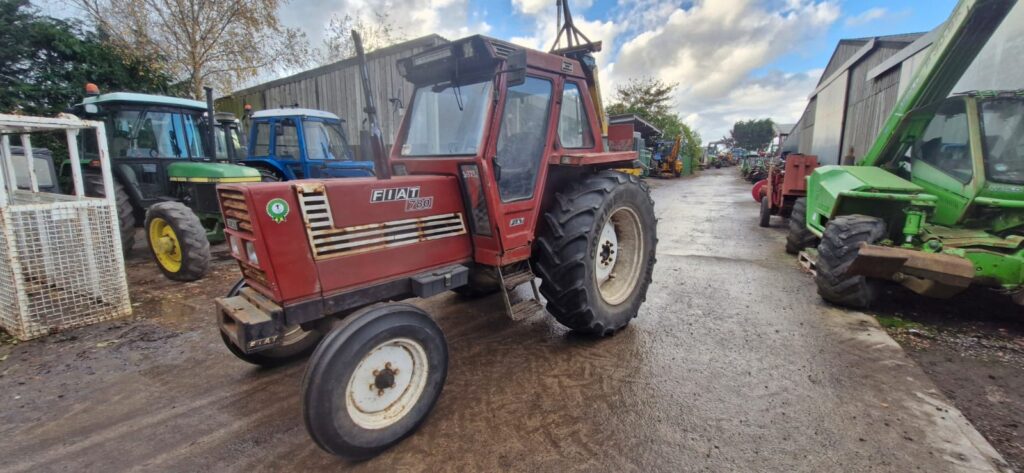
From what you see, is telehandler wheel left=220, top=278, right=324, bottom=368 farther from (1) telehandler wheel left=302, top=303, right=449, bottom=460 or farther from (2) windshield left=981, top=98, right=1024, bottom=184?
(2) windshield left=981, top=98, right=1024, bottom=184

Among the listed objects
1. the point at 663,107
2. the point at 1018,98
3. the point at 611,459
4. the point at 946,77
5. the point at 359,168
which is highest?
the point at 663,107

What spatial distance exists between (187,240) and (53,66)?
39.9 feet

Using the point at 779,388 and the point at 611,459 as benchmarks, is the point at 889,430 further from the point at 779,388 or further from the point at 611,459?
the point at 611,459

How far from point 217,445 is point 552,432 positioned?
1767 mm

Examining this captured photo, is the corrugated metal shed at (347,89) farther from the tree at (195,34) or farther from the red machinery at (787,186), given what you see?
the red machinery at (787,186)

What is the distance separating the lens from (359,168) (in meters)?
7.75

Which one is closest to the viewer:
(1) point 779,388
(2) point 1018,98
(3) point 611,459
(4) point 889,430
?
(3) point 611,459

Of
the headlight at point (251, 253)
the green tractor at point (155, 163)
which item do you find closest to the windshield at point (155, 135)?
the green tractor at point (155, 163)

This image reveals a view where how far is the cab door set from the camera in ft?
9.37

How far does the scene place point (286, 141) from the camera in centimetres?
746

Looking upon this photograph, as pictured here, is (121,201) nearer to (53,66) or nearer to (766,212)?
(53,66)

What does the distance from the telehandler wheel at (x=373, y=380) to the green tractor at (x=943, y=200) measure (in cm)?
349

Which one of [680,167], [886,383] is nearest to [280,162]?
[886,383]

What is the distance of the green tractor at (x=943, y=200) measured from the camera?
10.9 feet
